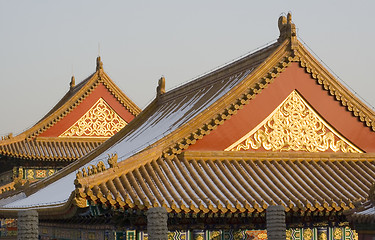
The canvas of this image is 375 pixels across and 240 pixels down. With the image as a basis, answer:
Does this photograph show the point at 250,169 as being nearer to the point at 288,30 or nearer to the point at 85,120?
the point at 288,30

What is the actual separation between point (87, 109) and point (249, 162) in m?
18.8

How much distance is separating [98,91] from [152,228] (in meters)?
23.2

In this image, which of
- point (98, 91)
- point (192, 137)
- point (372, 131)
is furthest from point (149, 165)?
point (98, 91)

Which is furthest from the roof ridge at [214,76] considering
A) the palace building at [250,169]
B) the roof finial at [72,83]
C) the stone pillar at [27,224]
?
the roof finial at [72,83]

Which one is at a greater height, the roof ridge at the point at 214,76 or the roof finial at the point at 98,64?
the roof finial at the point at 98,64

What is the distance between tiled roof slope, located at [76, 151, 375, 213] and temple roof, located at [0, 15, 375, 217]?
0.9 inches

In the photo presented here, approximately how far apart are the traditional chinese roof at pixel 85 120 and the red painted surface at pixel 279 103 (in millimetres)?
17484

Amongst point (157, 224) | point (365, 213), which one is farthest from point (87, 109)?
point (365, 213)

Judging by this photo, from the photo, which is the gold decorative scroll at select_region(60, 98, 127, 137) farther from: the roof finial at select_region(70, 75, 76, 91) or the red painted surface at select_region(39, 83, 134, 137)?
the roof finial at select_region(70, 75, 76, 91)

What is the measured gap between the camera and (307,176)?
17.2 meters

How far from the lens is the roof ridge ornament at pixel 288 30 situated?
18188 mm

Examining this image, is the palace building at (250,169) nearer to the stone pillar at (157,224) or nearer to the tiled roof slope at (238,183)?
the tiled roof slope at (238,183)

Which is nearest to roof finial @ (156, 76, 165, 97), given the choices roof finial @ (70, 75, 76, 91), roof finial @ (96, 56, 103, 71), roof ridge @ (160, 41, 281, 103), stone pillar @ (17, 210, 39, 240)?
roof ridge @ (160, 41, 281, 103)

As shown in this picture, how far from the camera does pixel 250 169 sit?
17.0 m
